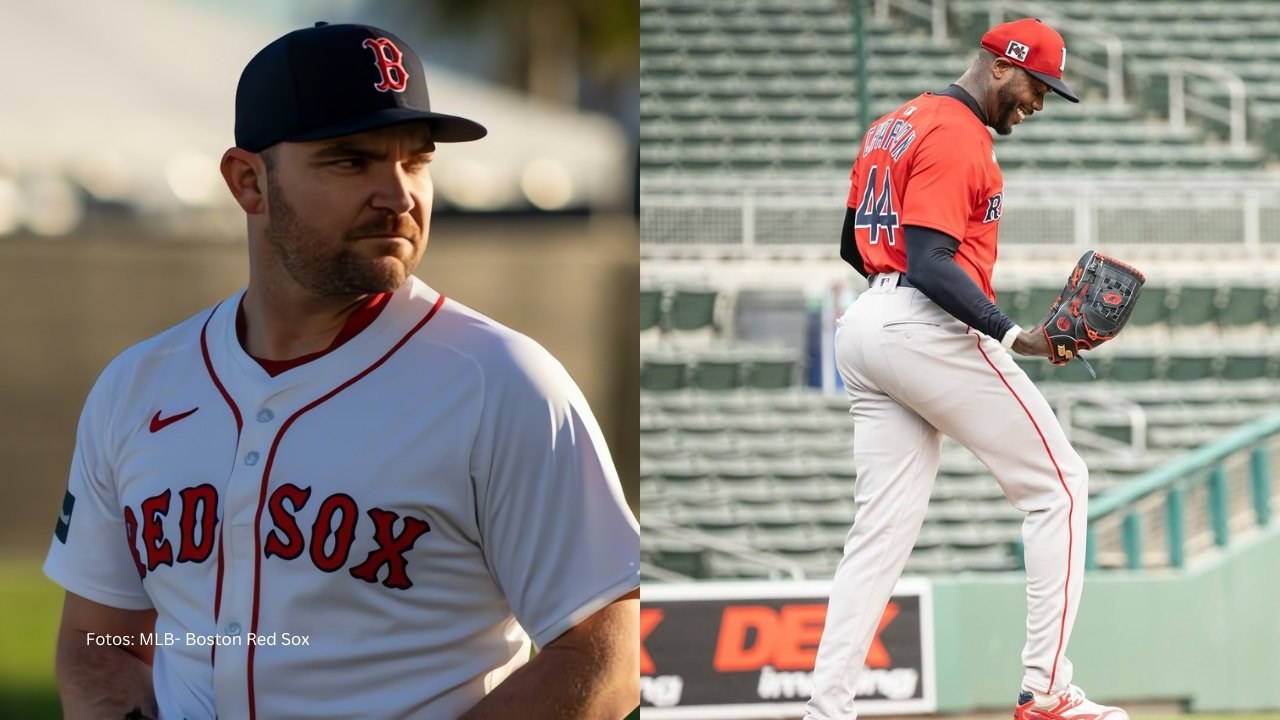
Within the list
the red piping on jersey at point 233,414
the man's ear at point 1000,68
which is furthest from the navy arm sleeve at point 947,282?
the red piping on jersey at point 233,414

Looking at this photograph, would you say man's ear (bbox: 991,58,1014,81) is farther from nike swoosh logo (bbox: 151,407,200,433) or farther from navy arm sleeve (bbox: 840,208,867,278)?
nike swoosh logo (bbox: 151,407,200,433)

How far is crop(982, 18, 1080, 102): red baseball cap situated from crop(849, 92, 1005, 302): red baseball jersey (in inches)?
4.0

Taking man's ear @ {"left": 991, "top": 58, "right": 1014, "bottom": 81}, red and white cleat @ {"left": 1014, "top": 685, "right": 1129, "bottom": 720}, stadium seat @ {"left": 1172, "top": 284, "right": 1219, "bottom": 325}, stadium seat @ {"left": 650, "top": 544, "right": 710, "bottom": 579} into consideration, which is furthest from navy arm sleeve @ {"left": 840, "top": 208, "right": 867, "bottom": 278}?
stadium seat @ {"left": 1172, "top": 284, "right": 1219, "bottom": 325}

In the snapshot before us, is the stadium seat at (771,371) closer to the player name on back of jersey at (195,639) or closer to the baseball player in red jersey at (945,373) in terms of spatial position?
the baseball player in red jersey at (945,373)

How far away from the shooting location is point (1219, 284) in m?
4.91

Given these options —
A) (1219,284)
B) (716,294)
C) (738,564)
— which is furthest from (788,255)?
(1219,284)

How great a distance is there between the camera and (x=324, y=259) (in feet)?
4.87

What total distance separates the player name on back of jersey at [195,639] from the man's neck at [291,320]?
307mm

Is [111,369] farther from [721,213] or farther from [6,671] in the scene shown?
[721,213]

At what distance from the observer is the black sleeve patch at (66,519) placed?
64.8 inches

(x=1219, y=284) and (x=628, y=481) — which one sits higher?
(x=1219, y=284)

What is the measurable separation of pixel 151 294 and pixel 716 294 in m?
1.64

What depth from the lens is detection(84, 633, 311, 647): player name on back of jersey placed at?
58.0 inches

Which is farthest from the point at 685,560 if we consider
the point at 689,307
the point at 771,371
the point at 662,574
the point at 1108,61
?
the point at 1108,61
